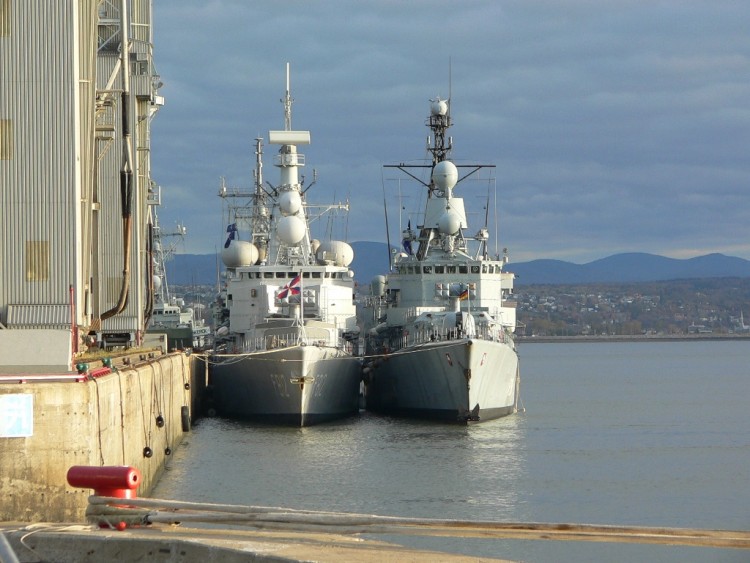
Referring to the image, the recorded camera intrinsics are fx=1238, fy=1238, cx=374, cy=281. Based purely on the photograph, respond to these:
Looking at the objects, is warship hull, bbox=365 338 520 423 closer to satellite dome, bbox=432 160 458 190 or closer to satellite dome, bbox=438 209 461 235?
satellite dome, bbox=438 209 461 235

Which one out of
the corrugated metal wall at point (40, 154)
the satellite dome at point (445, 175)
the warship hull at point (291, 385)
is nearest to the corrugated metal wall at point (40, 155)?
the corrugated metal wall at point (40, 154)

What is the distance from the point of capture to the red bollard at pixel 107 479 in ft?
36.4

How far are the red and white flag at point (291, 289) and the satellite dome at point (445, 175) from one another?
33.0ft

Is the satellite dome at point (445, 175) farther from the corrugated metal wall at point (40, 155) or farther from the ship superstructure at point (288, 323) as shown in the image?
the corrugated metal wall at point (40, 155)

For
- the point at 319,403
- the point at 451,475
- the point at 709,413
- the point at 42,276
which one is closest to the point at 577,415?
the point at 709,413

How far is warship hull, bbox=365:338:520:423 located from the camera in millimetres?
39156

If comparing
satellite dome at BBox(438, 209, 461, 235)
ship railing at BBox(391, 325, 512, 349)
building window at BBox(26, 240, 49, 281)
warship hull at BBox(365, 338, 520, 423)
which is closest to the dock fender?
warship hull at BBox(365, 338, 520, 423)

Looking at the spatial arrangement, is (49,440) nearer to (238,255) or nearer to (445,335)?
(445,335)

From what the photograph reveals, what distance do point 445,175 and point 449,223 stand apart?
9.14 feet

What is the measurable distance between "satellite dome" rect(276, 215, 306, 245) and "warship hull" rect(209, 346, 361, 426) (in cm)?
645

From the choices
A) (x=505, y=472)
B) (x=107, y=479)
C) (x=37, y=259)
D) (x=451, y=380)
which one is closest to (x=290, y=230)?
(x=451, y=380)

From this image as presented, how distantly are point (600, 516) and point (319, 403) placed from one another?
17.7 metres

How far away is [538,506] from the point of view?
24812 mm

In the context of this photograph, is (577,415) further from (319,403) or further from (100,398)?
(100,398)
